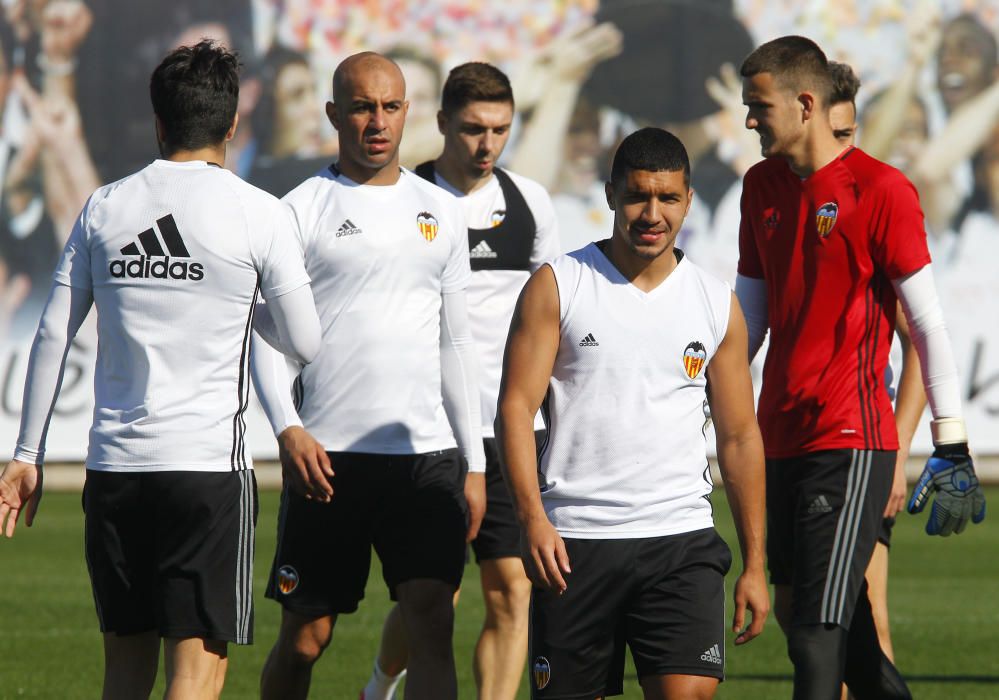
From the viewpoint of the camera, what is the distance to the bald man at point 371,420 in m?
6.59

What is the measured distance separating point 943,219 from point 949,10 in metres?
2.74

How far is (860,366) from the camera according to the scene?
19.8 feet

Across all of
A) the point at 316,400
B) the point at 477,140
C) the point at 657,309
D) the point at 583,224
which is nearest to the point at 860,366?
the point at 657,309

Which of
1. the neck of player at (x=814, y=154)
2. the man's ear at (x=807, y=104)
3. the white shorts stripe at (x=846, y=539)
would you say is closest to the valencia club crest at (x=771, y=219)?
the neck of player at (x=814, y=154)

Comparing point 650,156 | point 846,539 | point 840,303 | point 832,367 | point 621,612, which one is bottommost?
point 621,612

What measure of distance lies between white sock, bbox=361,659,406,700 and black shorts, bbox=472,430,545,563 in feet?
2.09

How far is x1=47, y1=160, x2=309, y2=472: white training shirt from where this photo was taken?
5316 mm

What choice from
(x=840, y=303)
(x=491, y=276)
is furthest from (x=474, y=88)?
(x=840, y=303)

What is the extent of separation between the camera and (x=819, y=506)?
5.99 m

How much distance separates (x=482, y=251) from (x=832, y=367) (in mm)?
2355

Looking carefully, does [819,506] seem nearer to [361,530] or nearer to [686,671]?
[686,671]

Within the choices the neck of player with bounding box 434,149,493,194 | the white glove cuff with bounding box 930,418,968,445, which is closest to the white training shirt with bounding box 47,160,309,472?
the white glove cuff with bounding box 930,418,968,445

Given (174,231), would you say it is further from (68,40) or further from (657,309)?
(68,40)

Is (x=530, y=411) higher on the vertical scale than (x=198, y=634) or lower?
higher
